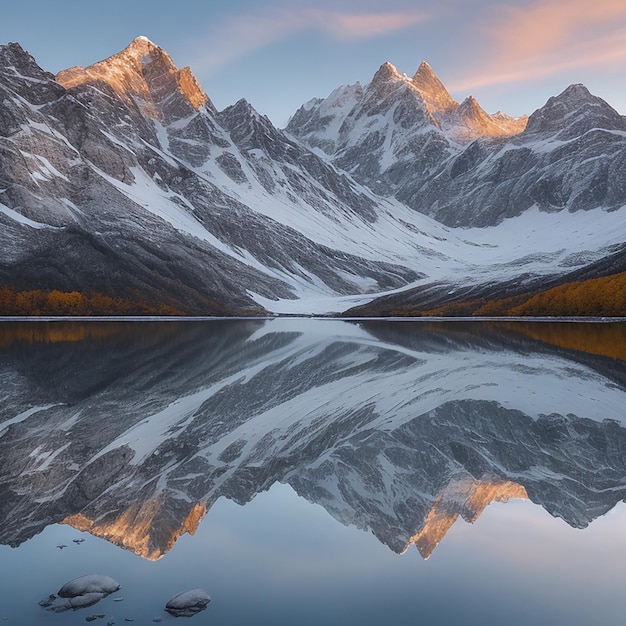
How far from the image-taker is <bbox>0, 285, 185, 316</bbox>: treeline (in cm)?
13925

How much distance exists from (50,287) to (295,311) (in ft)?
210

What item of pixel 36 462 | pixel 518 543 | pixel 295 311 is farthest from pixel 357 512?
pixel 295 311

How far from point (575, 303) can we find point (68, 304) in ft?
318

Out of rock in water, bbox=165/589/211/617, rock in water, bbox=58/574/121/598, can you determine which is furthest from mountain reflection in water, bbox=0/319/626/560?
rock in water, bbox=165/589/211/617

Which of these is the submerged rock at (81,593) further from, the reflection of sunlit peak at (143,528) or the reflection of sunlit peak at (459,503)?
the reflection of sunlit peak at (459,503)

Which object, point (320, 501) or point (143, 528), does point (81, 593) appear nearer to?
point (143, 528)

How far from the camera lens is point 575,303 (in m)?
124

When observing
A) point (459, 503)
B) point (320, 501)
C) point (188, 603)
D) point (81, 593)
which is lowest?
point (81, 593)

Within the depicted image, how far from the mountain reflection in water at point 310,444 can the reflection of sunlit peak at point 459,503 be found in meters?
A: 0.05

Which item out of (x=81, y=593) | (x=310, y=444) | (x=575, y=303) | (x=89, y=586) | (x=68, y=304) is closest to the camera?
(x=81, y=593)

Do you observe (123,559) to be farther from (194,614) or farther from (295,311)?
(295,311)

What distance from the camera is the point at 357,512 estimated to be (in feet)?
48.2

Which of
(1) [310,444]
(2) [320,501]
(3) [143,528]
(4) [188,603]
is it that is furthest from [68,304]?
(4) [188,603]

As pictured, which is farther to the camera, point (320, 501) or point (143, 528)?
point (320, 501)
